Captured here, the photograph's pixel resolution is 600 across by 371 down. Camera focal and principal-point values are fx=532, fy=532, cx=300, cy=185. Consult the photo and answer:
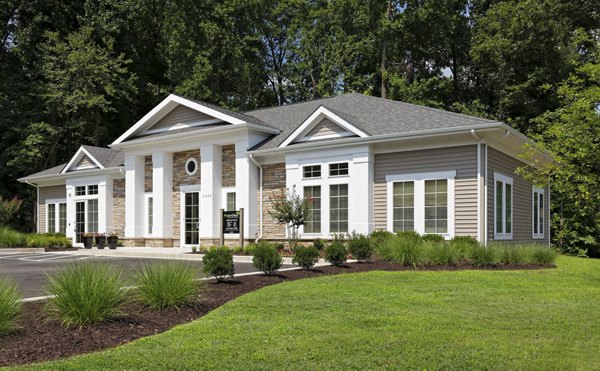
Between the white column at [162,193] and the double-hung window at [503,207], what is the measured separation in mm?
13127

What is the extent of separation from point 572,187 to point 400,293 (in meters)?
6.05

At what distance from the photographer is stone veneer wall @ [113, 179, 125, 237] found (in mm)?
25328

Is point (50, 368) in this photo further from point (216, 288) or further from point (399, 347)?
point (216, 288)

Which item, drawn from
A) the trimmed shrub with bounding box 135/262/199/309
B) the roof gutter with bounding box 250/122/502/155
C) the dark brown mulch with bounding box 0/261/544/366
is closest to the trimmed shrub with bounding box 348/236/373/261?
the roof gutter with bounding box 250/122/502/155

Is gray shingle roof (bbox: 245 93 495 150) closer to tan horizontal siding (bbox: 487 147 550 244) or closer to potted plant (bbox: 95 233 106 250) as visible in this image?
tan horizontal siding (bbox: 487 147 550 244)

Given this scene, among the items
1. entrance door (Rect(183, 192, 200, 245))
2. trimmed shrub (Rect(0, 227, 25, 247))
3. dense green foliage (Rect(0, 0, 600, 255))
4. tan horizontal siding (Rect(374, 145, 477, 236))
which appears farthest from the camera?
dense green foliage (Rect(0, 0, 600, 255))

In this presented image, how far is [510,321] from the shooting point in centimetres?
758

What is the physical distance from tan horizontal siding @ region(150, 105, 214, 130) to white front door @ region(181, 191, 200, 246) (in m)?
3.07

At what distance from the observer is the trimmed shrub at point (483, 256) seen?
1361cm

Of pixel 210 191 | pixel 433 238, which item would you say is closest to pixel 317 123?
pixel 210 191

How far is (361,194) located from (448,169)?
2.95 meters

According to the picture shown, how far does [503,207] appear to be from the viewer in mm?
17734

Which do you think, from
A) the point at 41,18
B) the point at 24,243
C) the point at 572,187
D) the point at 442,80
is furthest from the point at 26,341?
the point at 41,18

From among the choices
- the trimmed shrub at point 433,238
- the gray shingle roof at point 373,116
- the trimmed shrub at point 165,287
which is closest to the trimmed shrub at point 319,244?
the trimmed shrub at point 433,238
